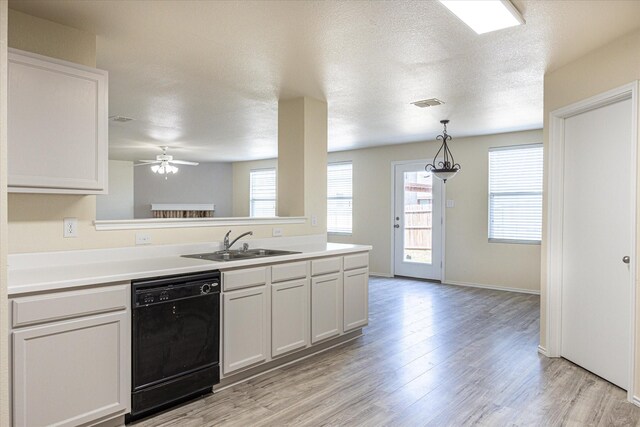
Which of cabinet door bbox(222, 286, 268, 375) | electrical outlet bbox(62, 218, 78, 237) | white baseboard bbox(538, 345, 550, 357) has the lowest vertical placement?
white baseboard bbox(538, 345, 550, 357)

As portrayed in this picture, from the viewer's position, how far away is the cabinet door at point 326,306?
3.60 meters

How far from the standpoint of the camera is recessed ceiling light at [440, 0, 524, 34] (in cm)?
232

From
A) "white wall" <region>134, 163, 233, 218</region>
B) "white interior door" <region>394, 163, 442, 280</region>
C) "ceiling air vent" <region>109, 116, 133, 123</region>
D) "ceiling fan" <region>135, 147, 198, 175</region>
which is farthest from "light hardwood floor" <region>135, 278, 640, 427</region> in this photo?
"white wall" <region>134, 163, 233, 218</region>

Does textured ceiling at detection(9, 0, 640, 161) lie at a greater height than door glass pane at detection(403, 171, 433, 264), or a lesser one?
greater

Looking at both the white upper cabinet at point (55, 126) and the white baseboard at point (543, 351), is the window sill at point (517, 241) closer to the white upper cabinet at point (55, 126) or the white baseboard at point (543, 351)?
the white baseboard at point (543, 351)

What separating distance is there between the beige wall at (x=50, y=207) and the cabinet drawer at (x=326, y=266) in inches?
56.7

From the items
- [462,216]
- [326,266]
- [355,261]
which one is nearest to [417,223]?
[462,216]

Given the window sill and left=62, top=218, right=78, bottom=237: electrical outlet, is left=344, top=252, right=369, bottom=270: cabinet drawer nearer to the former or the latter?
left=62, top=218, right=78, bottom=237: electrical outlet

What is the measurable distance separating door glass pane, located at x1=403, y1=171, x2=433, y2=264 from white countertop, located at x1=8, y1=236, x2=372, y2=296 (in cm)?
420

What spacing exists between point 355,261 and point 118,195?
7.04 meters

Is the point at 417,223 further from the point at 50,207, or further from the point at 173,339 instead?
the point at 50,207

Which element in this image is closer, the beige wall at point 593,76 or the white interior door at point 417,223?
the beige wall at point 593,76

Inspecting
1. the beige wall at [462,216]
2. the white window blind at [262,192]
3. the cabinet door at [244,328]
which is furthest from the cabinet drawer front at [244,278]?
the white window blind at [262,192]

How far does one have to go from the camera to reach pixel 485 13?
2.44 meters
